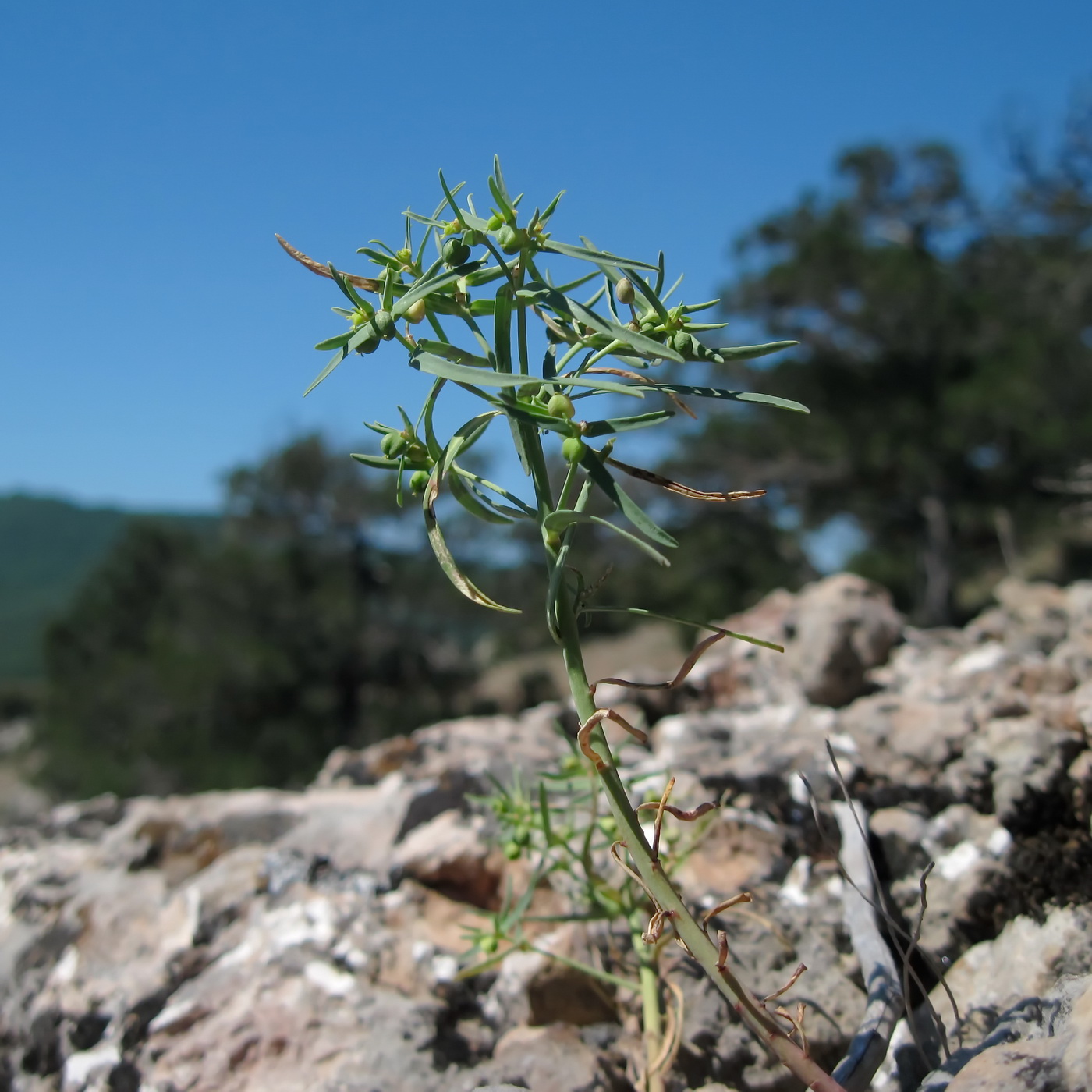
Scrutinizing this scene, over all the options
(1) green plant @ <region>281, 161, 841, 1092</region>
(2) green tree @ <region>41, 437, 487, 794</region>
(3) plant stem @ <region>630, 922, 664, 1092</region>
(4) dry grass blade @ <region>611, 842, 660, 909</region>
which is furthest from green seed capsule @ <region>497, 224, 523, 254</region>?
(2) green tree @ <region>41, 437, 487, 794</region>

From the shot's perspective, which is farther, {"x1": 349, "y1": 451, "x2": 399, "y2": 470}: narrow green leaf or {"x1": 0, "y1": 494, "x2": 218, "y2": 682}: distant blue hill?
{"x1": 0, "y1": 494, "x2": 218, "y2": 682}: distant blue hill

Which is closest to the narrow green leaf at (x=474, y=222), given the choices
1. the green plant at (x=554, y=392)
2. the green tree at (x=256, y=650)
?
the green plant at (x=554, y=392)

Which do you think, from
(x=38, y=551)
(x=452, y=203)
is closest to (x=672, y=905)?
(x=452, y=203)

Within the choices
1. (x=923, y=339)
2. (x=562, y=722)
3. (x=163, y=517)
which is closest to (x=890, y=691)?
(x=562, y=722)

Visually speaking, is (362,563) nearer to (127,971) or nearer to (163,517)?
(163,517)

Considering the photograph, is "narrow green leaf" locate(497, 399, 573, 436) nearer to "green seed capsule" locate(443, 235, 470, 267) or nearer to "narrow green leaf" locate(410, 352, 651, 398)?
"narrow green leaf" locate(410, 352, 651, 398)

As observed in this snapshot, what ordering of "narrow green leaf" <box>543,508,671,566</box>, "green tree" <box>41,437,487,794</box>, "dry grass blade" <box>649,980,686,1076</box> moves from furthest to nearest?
"green tree" <box>41,437,487,794</box> → "dry grass blade" <box>649,980,686,1076</box> → "narrow green leaf" <box>543,508,671,566</box>

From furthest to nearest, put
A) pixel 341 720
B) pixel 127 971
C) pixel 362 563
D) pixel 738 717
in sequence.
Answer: pixel 362 563 → pixel 341 720 → pixel 738 717 → pixel 127 971
